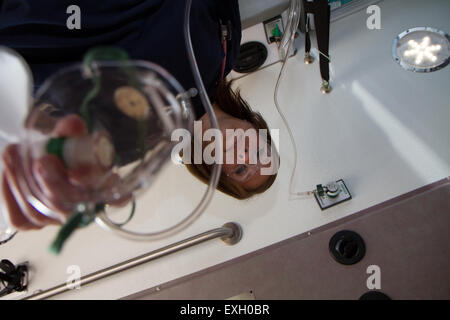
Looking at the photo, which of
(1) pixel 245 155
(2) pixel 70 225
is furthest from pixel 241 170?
(2) pixel 70 225

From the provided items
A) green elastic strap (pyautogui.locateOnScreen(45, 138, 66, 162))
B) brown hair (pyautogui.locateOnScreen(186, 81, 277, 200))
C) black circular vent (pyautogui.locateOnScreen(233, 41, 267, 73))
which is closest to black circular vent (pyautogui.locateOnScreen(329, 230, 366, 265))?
brown hair (pyautogui.locateOnScreen(186, 81, 277, 200))

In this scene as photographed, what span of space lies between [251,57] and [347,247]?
0.82 meters

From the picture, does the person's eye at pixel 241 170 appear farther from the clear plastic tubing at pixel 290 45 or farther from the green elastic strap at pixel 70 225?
the green elastic strap at pixel 70 225

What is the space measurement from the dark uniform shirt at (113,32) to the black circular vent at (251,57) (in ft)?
1.18

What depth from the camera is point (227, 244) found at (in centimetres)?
115

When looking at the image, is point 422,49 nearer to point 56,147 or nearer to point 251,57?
point 251,57

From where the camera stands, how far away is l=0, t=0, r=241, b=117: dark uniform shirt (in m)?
0.85

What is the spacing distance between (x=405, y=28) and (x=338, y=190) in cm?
70

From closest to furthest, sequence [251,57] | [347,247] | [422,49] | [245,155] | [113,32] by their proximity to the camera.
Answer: [113,32] → [347,247] → [245,155] → [422,49] → [251,57]

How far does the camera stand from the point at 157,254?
3.69ft

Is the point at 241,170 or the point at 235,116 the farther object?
the point at 235,116

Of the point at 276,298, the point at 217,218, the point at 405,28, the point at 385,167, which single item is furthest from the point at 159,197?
the point at 405,28

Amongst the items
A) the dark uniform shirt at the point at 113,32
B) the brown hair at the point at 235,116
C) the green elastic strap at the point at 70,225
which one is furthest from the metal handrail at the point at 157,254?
the green elastic strap at the point at 70,225

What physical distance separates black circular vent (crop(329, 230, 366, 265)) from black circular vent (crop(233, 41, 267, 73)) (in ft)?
2.40
